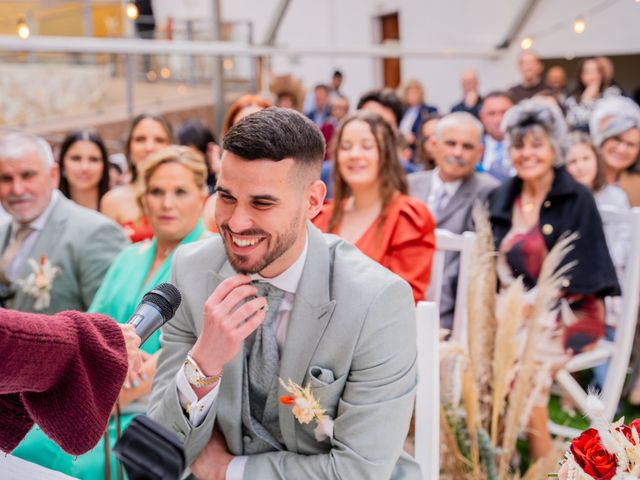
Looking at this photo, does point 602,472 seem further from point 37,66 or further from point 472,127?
point 37,66

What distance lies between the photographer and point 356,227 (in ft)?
9.25

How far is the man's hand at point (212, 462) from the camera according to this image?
1540 millimetres

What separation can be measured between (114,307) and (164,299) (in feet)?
4.25

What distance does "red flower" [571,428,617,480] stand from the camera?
3.70 feet

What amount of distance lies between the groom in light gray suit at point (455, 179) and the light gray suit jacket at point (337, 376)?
5.79ft

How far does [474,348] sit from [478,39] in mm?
7795

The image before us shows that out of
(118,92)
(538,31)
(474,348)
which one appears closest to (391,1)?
(538,31)

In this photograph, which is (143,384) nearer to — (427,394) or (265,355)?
(265,355)

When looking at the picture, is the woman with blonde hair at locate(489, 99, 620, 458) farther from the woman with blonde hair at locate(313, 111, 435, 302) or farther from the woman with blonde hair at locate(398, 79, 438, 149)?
the woman with blonde hair at locate(398, 79, 438, 149)

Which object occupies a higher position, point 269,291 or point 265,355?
point 269,291

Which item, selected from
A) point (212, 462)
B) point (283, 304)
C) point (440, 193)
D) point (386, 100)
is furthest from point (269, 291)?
Answer: point (386, 100)

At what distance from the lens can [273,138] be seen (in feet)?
4.59

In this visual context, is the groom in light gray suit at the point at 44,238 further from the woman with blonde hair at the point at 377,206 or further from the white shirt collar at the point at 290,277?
the white shirt collar at the point at 290,277

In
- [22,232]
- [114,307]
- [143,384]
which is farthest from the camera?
[22,232]
